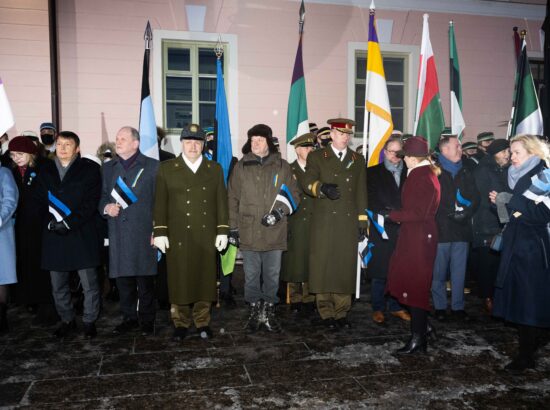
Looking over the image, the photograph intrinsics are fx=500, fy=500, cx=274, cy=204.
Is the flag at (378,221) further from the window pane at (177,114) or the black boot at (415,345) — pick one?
the window pane at (177,114)

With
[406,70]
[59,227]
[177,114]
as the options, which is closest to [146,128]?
[59,227]

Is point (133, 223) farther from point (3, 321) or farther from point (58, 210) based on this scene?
point (3, 321)

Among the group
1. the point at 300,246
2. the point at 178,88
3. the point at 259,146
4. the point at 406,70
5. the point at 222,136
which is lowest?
the point at 300,246

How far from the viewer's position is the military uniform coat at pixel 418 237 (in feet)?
13.3

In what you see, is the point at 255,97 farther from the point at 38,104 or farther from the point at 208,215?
the point at 208,215

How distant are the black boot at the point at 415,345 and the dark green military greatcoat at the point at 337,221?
0.87 metres

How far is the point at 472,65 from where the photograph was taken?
993cm

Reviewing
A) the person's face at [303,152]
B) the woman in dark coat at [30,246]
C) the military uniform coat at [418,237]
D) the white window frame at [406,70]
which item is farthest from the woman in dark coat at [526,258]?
the white window frame at [406,70]

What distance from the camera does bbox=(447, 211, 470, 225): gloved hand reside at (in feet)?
16.8

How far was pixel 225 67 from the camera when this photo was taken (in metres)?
8.84

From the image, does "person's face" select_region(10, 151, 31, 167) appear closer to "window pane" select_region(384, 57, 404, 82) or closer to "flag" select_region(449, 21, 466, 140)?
Result: "flag" select_region(449, 21, 466, 140)

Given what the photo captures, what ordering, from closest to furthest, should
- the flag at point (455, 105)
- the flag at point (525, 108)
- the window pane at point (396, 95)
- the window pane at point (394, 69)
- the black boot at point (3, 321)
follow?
the black boot at point (3, 321) < the flag at point (525, 108) < the flag at point (455, 105) < the window pane at point (394, 69) < the window pane at point (396, 95)

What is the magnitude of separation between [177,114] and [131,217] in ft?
14.9

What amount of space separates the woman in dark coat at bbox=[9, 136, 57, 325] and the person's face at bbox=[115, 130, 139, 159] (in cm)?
100
